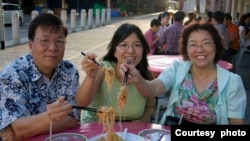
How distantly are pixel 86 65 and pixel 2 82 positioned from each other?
1.90ft

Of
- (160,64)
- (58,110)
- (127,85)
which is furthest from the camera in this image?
(160,64)

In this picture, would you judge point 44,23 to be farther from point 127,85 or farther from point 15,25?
point 15,25

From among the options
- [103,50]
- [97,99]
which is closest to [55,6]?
[103,50]

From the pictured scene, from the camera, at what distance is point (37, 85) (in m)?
2.29

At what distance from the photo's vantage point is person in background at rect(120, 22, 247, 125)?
245 cm

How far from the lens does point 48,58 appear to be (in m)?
2.25

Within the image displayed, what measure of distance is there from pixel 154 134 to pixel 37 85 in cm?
91

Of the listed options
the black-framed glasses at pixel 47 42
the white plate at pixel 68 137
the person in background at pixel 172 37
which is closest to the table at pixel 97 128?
the white plate at pixel 68 137

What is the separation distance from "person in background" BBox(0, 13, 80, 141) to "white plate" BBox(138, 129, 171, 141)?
0.52m

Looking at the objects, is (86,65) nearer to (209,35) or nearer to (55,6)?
(209,35)

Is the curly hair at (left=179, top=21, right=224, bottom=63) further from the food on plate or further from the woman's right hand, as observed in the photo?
the food on plate

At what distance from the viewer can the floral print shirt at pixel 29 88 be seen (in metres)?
2.09

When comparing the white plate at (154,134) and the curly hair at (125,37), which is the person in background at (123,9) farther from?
the white plate at (154,134)

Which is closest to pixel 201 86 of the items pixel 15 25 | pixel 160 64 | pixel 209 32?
pixel 209 32
